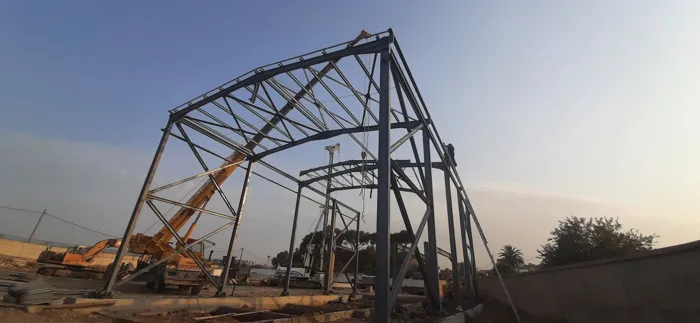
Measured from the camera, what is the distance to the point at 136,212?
898 centimetres

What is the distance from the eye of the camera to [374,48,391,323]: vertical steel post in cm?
480

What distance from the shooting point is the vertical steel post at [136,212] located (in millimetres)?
7969

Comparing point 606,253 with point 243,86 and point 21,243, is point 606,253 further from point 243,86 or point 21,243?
point 21,243

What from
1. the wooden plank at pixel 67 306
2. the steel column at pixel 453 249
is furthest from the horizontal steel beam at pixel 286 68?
the steel column at pixel 453 249

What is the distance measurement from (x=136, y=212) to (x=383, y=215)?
7688 mm

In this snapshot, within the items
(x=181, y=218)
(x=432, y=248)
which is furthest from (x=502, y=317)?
(x=181, y=218)

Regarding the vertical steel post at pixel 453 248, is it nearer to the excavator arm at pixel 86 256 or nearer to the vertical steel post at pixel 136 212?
the vertical steel post at pixel 136 212

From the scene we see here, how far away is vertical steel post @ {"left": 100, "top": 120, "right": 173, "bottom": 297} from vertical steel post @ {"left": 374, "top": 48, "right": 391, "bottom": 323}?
7.06 m

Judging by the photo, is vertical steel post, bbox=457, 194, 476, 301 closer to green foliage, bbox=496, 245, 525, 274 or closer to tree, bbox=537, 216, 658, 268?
tree, bbox=537, 216, 658, 268

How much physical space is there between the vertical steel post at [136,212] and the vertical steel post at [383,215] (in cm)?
706

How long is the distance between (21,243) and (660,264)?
37.6 meters

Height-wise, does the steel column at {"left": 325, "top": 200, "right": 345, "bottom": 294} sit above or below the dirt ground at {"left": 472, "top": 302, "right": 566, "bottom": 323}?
above

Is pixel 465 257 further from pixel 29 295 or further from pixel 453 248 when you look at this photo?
pixel 29 295

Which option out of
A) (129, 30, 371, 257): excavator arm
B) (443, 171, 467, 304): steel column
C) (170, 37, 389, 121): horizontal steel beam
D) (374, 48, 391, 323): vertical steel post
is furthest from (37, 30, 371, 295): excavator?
(443, 171, 467, 304): steel column
